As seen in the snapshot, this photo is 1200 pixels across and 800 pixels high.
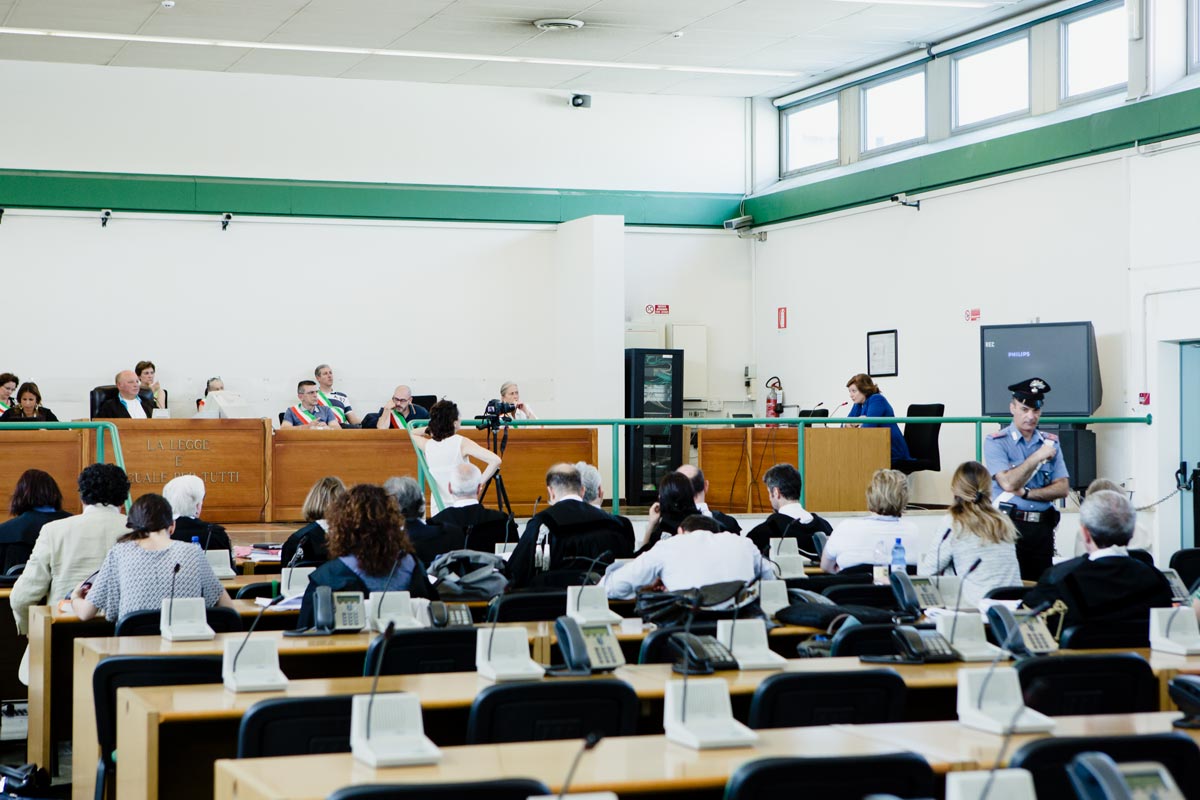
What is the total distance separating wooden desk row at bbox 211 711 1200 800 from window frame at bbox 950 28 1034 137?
965 centimetres

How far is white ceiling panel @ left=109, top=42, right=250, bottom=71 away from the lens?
42.7 feet

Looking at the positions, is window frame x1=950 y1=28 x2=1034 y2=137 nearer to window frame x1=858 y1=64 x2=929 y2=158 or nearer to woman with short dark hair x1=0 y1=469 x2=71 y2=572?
window frame x1=858 y1=64 x2=929 y2=158

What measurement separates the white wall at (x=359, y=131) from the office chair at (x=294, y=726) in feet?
36.2

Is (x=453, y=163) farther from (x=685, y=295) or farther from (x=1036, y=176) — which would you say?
(x=1036, y=176)

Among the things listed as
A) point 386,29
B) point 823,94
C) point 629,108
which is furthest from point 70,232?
point 823,94

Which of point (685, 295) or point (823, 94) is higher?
point (823, 94)

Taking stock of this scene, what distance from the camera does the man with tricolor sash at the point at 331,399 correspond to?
1337 cm

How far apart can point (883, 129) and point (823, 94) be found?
1032 mm

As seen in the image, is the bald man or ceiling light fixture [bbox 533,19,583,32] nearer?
the bald man

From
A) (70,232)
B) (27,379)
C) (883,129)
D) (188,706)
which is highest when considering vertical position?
(883,129)

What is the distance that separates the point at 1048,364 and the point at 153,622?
801 centimetres

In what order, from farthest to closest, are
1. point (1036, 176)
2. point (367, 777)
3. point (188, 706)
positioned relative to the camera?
point (1036, 176) → point (188, 706) → point (367, 777)

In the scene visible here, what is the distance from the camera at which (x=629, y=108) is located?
15188 mm

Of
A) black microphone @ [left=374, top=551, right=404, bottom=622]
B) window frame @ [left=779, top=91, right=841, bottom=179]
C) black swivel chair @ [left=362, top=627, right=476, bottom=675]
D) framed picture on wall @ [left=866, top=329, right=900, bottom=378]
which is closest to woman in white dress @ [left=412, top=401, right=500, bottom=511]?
black microphone @ [left=374, top=551, right=404, bottom=622]
